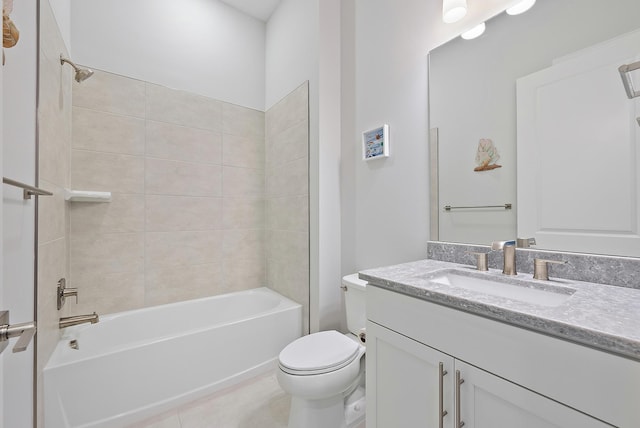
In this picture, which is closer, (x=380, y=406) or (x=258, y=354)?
(x=380, y=406)

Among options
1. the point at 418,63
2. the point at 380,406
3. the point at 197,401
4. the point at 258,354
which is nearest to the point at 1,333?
the point at 380,406

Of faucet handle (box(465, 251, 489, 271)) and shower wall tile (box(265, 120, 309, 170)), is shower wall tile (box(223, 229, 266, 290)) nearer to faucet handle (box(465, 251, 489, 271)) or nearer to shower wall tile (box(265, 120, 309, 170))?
shower wall tile (box(265, 120, 309, 170))

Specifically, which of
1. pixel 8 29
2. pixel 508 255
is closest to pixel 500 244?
pixel 508 255

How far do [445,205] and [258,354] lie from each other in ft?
5.19

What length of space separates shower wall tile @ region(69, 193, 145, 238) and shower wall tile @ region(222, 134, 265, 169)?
0.78m

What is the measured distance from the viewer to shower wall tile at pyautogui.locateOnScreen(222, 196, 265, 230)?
7.81ft

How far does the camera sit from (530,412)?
0.61 meters

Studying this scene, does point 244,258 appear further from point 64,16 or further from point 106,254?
point 64,16

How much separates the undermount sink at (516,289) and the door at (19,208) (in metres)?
1.49

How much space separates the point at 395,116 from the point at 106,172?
6.57 feet

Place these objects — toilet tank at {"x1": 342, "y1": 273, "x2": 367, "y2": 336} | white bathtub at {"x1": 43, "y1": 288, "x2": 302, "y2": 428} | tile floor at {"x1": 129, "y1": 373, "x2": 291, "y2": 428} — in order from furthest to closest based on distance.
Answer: toilet tank at {"x1": 342, "y1": 273, "x2": 367, "y2": 336}
tile floor at {"x1": 129, "y1": 373, "x2": 291, "y2": 428}
white bathtub at {"x1": 43, "y1": 288, "x2": 302, "y2": 428}

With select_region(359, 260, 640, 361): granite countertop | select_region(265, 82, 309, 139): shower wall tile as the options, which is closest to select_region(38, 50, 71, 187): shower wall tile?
select_region(265, 82, 309, 139): shower wall tile

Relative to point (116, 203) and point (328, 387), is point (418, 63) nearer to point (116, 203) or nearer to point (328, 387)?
point (328, 387)

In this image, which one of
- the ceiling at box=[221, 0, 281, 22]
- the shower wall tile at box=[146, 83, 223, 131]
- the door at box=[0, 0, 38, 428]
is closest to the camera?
the door at box=[0, 0, 38, 428]
